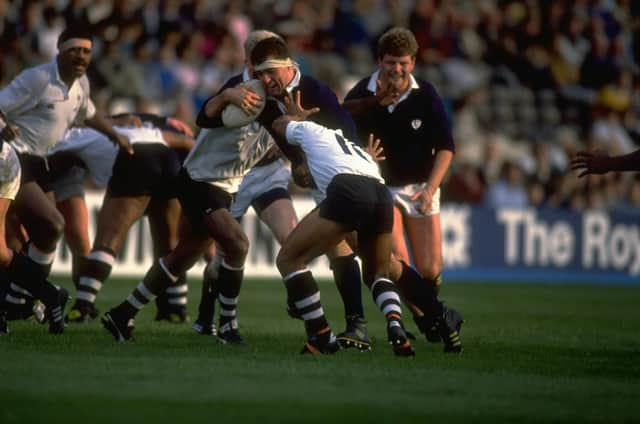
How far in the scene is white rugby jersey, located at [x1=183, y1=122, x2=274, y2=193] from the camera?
10.3m

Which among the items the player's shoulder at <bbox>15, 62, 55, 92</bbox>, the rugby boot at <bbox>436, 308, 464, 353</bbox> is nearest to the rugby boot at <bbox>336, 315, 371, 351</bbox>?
the rugby boot at <bbox>436, 308, 464, 353</bbox>

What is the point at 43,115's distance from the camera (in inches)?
A: 442

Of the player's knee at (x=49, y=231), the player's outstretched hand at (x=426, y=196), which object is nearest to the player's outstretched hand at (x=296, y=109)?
the player's outstretched hand at (x=426, y=196)

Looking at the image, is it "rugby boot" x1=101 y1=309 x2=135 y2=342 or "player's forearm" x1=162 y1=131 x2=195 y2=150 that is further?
"player's forearm" x1=162 y1=131 x2=195 y2=150

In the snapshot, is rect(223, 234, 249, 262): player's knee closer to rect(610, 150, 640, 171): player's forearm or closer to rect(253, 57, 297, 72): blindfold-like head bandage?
rect(253, 57, 297, 72): blindfold-like head bandage

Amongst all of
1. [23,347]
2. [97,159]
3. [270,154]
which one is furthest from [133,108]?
[23,347]

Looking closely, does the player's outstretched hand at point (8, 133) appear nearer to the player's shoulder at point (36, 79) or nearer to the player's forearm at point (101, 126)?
the player's shoulder at point (36, 79)

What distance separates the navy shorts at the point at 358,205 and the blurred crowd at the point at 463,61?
32.4ft

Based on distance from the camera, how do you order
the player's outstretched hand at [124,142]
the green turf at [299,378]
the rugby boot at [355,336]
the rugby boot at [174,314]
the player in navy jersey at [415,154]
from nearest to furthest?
the green turf at [299,378] < the rugby boot at [355,336] < the player in navy jersey at [415,154] < the player's outstretched hand at [124,142] < the rugby boot at [174,314]

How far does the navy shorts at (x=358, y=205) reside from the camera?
29.7ft

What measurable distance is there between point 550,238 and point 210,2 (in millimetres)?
6862

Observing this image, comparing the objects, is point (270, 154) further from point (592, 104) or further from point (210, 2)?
point (592, 104)

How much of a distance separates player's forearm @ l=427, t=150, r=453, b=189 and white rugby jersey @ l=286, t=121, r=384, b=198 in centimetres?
166

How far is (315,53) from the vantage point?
2316 centimetres
